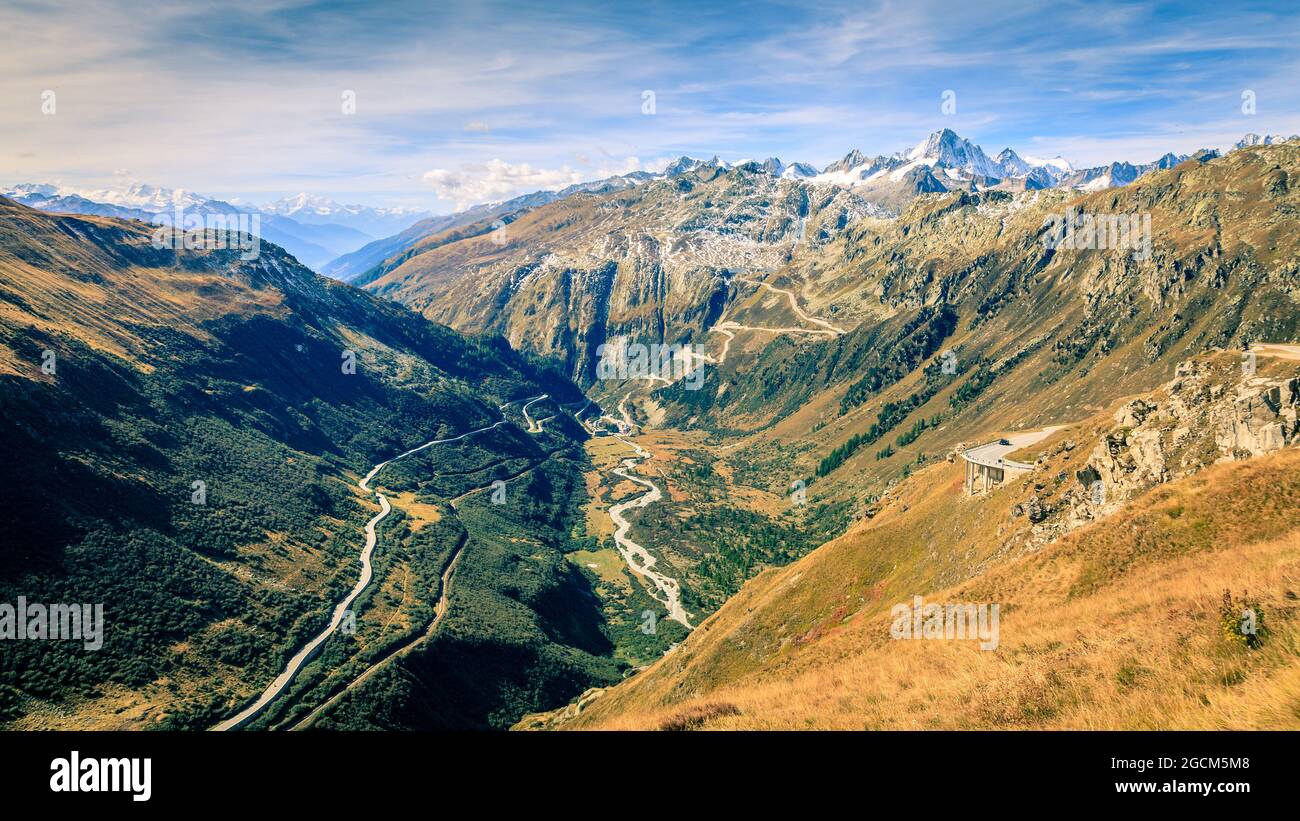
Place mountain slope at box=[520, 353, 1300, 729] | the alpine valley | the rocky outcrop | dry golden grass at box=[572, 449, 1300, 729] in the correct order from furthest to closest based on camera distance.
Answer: the rocky outcrop
the alpine valley
mountain slope at box=[520, 353, 1300, 729]
dry golden grass at box=[572, 449, 1300, 729]

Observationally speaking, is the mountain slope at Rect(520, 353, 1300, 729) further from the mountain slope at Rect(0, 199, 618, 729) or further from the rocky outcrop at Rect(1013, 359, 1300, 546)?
the mountain slope at Rect(0, 199, 618, 729)

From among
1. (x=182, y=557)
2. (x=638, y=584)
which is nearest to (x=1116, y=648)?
(x=182, y=557)

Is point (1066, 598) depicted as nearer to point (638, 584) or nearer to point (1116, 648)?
point (1116, 648)

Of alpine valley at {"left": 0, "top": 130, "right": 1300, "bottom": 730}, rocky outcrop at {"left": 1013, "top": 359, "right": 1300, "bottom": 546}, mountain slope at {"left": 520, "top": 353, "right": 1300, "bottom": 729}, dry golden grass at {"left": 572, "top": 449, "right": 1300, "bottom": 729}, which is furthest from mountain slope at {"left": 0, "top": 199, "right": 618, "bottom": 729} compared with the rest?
rocky outcrop at {"left": 1013, "top": 359, "right": 1300, "bottom": 546}

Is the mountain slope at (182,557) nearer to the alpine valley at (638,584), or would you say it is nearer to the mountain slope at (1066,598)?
the alpine valley at (638,584)

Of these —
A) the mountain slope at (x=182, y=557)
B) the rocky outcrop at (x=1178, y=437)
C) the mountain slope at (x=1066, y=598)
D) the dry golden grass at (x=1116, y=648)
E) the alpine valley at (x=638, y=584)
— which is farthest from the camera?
the mountain slope at (x=182, y=557)

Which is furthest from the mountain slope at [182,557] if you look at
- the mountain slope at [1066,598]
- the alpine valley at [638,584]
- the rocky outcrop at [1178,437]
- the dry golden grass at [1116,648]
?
the rocky outcrop at [1178,437]

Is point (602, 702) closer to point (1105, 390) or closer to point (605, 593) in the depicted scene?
point (605, 593)

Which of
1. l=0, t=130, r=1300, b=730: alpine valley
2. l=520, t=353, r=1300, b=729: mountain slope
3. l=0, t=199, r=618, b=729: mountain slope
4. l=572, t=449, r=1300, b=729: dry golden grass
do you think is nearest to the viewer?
l=572, t=449, r=1300, b=729: dry golden grass
